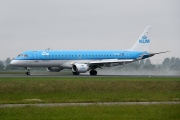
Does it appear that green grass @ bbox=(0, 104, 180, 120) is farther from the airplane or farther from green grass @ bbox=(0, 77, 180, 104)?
the airplane

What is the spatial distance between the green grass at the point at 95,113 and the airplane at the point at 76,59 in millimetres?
44831

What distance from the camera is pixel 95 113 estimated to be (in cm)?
2411

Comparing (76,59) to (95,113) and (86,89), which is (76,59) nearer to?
(86,89)

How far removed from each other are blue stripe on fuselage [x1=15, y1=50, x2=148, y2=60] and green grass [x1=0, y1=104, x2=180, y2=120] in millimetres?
44894

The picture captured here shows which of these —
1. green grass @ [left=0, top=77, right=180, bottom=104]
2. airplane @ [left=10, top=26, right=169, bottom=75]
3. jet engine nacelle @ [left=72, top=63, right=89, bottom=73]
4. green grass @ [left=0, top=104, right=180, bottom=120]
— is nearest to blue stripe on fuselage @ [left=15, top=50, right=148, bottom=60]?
airplane @ [left=10, top=26, right=169, bottom=75]

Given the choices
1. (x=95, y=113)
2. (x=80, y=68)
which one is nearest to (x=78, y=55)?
(x=80, y=68)

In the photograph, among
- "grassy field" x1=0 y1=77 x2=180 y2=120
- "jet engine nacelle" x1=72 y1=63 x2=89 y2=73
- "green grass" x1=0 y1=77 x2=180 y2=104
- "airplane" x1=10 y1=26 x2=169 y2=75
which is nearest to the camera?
"grassy field" x1=0 y1=77 x2=180 y2=120

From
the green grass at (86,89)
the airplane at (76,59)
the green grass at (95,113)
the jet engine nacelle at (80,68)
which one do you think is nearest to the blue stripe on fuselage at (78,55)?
the airplane at (76,59)

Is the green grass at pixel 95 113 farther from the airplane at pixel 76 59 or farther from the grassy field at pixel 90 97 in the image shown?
the airplane at pixel 76 59

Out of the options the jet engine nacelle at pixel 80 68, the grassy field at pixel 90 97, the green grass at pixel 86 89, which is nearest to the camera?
the grassy field at pixel 90 97

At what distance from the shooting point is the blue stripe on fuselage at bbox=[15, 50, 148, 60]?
70.9 meters

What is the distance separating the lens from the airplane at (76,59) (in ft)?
232

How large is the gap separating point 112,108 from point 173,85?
2167 cm

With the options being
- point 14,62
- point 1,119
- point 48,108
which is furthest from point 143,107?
point 14,62
